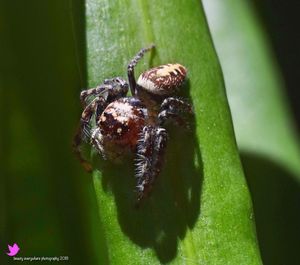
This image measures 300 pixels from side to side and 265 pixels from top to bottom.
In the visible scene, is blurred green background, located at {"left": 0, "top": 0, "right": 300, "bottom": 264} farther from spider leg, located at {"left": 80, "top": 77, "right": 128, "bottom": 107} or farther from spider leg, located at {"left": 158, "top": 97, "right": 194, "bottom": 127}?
spider leg, located at {"left": 158, "top": 97, "right": 194, "bottom": 127}

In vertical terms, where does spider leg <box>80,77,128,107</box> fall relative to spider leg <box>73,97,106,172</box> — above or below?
above

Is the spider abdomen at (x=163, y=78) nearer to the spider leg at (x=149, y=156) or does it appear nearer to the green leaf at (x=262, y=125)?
the spider leg at (x=149, y=156)

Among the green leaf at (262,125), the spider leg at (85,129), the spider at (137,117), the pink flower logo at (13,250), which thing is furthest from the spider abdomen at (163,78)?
the pink flower logo at (13,250)

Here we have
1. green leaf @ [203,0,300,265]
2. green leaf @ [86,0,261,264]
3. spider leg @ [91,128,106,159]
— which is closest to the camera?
green leaf @ [86,0,261,264]

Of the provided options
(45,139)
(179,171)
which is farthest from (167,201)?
(45,139)

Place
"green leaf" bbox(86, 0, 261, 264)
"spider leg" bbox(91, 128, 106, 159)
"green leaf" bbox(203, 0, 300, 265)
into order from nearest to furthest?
1. "green leaf" bbox(86, 0, 261, 264)
2. "spider leg" bbox(91, 128, 106, 159)
3. "green leaf" bbox(203, 0, 300, 265)

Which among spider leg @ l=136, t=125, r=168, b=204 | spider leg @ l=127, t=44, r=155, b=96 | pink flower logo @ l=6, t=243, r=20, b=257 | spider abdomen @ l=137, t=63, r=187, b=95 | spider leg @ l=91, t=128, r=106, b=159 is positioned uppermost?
spider leg @ l=127, t=44, r=155, b=96

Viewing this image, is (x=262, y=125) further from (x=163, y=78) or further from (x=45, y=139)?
(x=45, y=139)

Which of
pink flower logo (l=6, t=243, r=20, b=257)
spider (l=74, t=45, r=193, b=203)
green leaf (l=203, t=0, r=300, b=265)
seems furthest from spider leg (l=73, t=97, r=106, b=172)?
green leaf (l=203, t=0, r=300, b=265)
